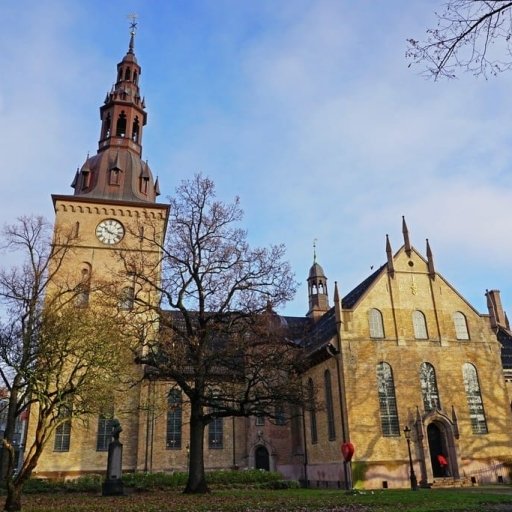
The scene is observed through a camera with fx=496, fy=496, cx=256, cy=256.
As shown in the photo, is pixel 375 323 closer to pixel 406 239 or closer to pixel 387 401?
pixel 387 401

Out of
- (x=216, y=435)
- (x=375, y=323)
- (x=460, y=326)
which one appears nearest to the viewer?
(x=375, y=323)

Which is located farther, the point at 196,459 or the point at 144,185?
the point at 144,185

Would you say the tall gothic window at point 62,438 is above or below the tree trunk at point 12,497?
above

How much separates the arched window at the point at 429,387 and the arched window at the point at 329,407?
18.1ft

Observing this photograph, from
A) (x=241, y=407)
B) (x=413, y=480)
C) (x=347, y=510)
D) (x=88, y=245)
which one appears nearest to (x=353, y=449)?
(x=413, y=480)

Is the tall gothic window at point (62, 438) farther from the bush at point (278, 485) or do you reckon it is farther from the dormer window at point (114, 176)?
the dormer window at point (114, 176)

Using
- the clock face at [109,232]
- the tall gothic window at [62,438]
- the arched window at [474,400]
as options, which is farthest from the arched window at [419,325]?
the tall gothic window at [62,438]

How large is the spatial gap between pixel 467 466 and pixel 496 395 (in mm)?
5105

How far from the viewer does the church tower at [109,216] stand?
3334 centimetres

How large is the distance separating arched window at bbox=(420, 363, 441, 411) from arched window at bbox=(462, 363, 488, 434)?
2147 mm

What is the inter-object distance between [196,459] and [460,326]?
2025cm

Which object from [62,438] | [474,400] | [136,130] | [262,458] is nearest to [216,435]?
[262,458]

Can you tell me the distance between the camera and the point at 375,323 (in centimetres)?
3111

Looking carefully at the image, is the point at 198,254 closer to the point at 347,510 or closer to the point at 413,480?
the point at 347,510
